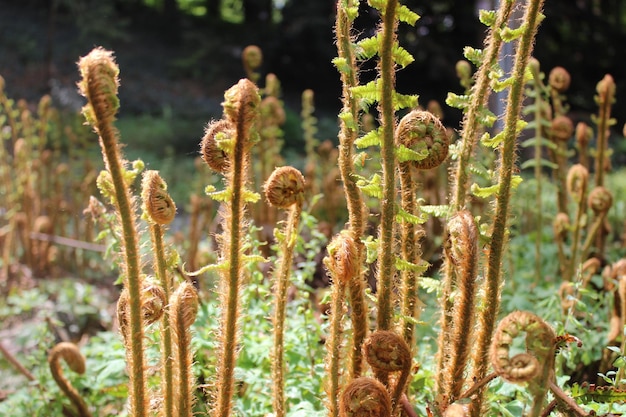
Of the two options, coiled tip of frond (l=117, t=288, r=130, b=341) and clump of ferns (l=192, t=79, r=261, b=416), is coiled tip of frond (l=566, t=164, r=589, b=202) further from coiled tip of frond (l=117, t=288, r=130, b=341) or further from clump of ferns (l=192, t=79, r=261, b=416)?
coiled tip of frond (l=117, t=288, r=130, b=341)

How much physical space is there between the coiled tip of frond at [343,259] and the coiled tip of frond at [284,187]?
12 centimetres

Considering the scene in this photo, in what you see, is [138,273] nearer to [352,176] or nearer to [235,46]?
[352,176]

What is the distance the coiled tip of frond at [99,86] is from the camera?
923mm

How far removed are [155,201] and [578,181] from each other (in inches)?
67.1

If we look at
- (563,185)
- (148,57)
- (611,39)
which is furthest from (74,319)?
(148,57)

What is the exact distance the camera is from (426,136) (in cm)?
116

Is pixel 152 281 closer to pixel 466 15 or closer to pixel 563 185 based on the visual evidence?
pixel 563 185

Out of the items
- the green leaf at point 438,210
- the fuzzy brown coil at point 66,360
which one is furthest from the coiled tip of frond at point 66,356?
the green leaf at point 438,210

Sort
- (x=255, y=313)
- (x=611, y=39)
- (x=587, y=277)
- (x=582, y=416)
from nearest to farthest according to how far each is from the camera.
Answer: (x=582, y=416), (x=255, y=313), (x=587, y=277), (x=611, y=39)

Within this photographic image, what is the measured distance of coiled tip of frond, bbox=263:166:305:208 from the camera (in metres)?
1.14

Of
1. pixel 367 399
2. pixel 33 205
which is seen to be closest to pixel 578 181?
pixel 367 399

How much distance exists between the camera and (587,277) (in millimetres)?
2148

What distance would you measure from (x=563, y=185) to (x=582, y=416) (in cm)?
204

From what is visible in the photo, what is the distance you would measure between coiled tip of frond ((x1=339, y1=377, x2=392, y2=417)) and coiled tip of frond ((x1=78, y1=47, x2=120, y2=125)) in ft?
1.77
